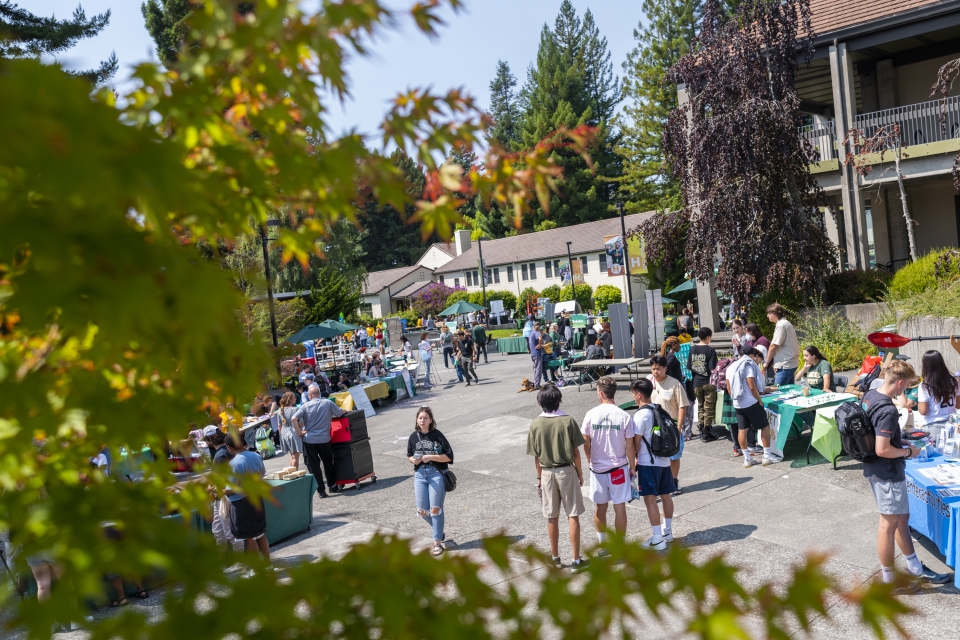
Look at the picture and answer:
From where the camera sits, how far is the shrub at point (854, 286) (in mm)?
17594

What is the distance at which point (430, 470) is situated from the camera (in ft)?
26.4

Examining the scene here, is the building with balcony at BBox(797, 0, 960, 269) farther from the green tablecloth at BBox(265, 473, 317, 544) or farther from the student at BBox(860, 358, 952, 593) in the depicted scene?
the green tablecloth at BBox(265, 473, 317, 544)

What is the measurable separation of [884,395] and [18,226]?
20.4ft

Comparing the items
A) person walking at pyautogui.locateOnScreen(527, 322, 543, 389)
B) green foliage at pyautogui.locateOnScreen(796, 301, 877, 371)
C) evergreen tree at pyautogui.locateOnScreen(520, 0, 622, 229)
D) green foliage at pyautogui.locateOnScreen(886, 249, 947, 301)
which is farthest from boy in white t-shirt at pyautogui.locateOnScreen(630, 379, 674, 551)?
evergreen tree at pyautogui.locateOnScreen(520, 0, 622, 229)

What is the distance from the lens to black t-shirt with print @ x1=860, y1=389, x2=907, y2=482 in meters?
5.75

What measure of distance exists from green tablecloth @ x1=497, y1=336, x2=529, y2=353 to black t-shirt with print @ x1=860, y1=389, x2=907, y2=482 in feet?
81.5

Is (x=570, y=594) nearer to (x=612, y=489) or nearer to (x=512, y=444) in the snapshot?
(x=612, y=489)

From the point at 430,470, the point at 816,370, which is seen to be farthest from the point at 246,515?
the point at 816,370

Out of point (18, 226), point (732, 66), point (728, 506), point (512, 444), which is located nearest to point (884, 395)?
point (728, 506)

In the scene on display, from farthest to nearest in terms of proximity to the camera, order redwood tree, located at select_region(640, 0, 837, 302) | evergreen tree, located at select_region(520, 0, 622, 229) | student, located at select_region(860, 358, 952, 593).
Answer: evergreen tree, located at select_region(520, 0, 622, 229) < redwood tree, located at select_region(640, 0, 837, 302) < student, located at select_region(860, 358, 952, 593)

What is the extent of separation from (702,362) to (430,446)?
205 inches

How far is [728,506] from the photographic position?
857 centimetres

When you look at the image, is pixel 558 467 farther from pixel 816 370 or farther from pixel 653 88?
pixel 653 88

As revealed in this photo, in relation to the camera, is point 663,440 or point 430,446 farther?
point 430,446
